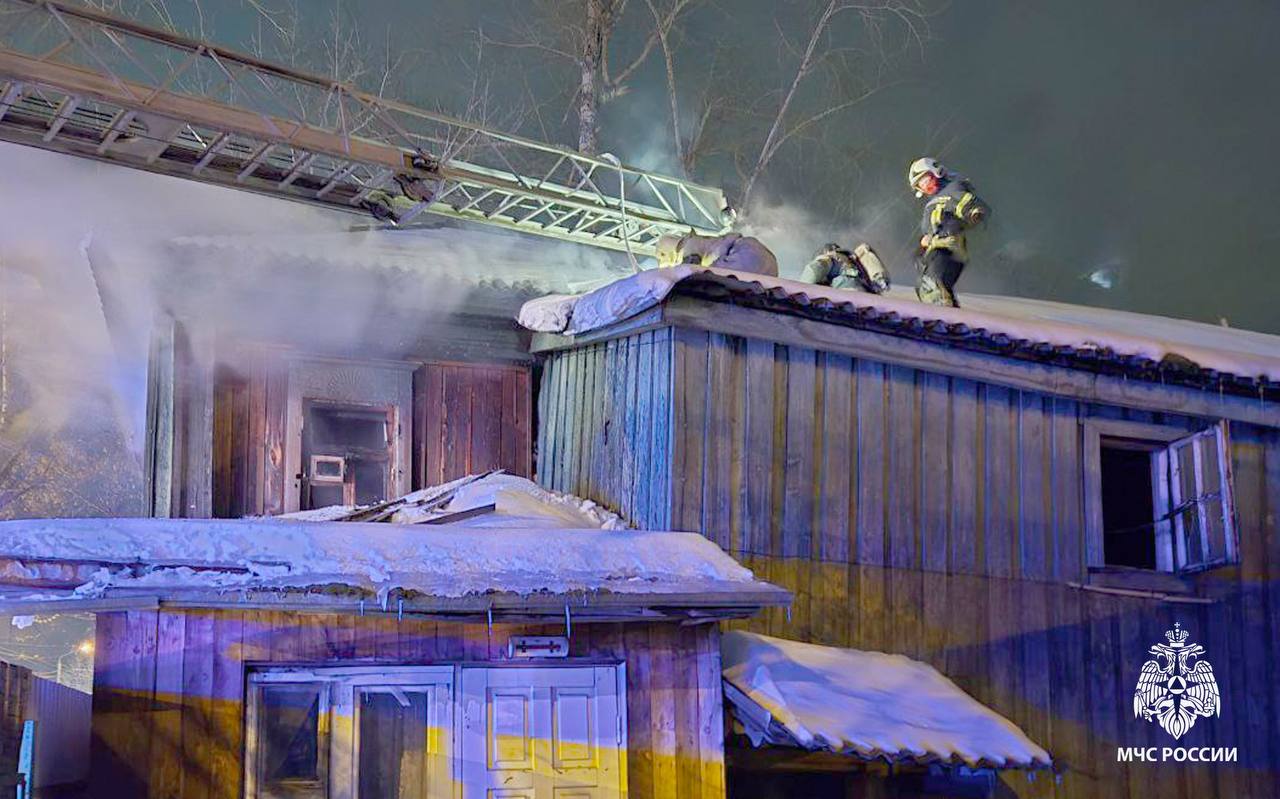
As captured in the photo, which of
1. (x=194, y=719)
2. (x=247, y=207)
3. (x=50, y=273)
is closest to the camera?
(x=194, y=719)

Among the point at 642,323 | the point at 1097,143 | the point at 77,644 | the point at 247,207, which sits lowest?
the point at 77,644

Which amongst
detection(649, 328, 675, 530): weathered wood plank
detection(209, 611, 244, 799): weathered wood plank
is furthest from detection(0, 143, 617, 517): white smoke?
detection(209, 611, 244, 799): weathered wood plank

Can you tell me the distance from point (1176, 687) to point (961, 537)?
3087mm

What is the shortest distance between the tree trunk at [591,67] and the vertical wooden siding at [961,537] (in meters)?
11.3

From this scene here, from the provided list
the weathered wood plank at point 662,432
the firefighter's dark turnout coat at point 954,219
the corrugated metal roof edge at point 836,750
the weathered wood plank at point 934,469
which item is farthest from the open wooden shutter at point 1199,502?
the weathered wood plank at point 662,432

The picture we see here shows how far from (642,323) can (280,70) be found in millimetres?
3908

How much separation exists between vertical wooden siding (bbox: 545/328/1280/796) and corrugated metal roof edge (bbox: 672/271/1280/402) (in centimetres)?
38

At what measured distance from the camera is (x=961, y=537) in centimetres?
1198

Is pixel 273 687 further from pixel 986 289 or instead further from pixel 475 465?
pixel 986 289

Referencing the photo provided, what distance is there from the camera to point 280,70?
10531mm

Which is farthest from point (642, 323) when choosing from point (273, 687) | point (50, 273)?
point (50, 273)

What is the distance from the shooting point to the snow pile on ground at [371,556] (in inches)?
299

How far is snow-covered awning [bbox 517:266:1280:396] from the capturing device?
1074 centimetres

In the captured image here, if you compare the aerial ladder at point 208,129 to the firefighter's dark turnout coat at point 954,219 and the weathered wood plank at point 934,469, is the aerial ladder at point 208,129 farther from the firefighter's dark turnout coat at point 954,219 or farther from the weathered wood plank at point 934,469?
the weathered wood plank at point 934,469
